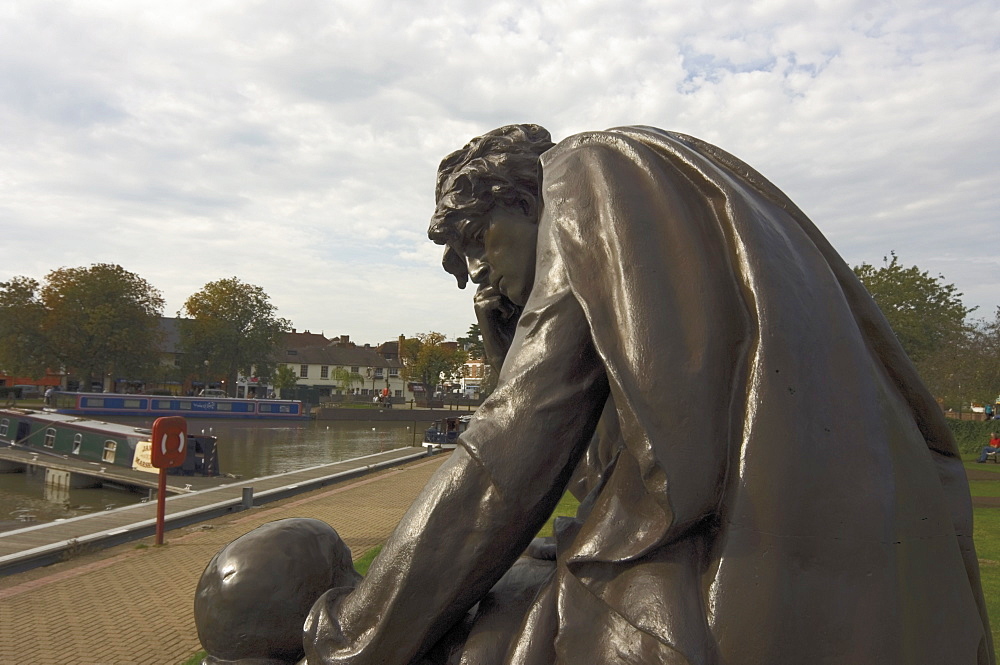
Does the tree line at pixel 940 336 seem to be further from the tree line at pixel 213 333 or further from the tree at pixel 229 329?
the tree at pixel 229 329

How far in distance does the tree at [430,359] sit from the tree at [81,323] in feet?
100

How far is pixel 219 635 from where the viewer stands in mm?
1957

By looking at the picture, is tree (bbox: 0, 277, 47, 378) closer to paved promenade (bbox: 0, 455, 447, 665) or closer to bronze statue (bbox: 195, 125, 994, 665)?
paved promenade (bbox: 0, 455, 447, 665)

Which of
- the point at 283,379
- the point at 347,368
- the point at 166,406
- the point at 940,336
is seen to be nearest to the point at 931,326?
the point at 940,336

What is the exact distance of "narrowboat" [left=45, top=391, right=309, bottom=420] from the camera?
39.7 m

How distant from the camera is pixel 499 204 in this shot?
2107mm

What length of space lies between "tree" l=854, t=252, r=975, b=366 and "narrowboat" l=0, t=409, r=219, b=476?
2409cm

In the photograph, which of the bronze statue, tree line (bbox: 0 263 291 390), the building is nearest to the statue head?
the bronze statue

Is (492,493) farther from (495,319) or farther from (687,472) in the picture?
(495,319)

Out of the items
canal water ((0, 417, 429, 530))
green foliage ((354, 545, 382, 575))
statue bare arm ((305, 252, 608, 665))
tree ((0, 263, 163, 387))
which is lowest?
canal water ((0, 417, 429, 530))

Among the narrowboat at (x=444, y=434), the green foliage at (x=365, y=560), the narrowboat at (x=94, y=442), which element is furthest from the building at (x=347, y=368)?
the green foliage at (x=365, y=560)

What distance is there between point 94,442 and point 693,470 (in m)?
20.4

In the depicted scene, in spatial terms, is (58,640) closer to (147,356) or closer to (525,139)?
(525,139)

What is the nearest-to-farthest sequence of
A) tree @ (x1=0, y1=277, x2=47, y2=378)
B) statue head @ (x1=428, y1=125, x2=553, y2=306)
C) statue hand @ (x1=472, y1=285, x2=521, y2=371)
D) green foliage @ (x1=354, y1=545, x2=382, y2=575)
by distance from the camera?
statue head @ (x1=428, y1=125, x2=553, y2=306), statue hand @ (x1=472, y1=285, x2=521, y2=371), green foliage @ (x1=354, y1=545, x2=382, y2=575), tree @ (x1=0, y1=277, x2=47, y2=378)
